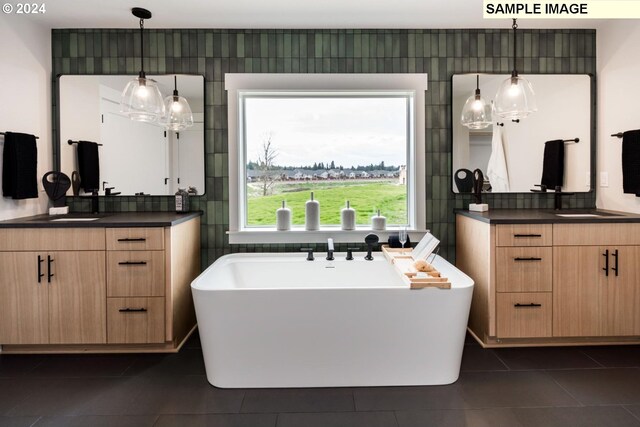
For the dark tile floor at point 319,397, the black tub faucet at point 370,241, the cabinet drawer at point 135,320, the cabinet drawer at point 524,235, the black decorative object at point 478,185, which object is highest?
the black decorative object at point 478,185

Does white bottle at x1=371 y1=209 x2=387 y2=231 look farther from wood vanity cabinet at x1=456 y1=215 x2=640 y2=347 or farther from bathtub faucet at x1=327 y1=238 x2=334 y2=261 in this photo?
wood vanity cabinet at x1=456 y1=215 x2=640 y2=347

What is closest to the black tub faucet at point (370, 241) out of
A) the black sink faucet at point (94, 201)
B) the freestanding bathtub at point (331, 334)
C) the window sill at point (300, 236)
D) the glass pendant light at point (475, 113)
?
the window sill at point (300, 236)

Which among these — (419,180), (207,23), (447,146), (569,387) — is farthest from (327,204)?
(569,387)

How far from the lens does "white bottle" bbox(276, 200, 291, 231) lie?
11.4ft

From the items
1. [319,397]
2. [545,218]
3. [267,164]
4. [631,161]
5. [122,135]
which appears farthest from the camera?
[267,164]

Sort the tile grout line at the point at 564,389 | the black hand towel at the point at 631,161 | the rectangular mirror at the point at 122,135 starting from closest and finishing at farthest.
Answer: the tile grout line at the point at 564,389
the black hand towel at the point at 631,161
the rectangular mirror at the point at 122,135

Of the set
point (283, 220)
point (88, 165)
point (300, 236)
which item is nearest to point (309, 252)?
point (300, 236)

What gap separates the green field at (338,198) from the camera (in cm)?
361

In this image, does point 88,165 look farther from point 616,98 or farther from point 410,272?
point 616,98

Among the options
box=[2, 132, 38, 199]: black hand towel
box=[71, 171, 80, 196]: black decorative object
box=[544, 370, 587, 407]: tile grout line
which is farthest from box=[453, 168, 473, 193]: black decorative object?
box=[2, 132, 38, 199]: black hand towel

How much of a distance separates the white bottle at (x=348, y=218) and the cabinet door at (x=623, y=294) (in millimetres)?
1730

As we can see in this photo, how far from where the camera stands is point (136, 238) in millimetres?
2824

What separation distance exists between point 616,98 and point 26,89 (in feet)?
14.1

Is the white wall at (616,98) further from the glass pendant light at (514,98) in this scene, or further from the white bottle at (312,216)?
the white bottle at (312,216)
